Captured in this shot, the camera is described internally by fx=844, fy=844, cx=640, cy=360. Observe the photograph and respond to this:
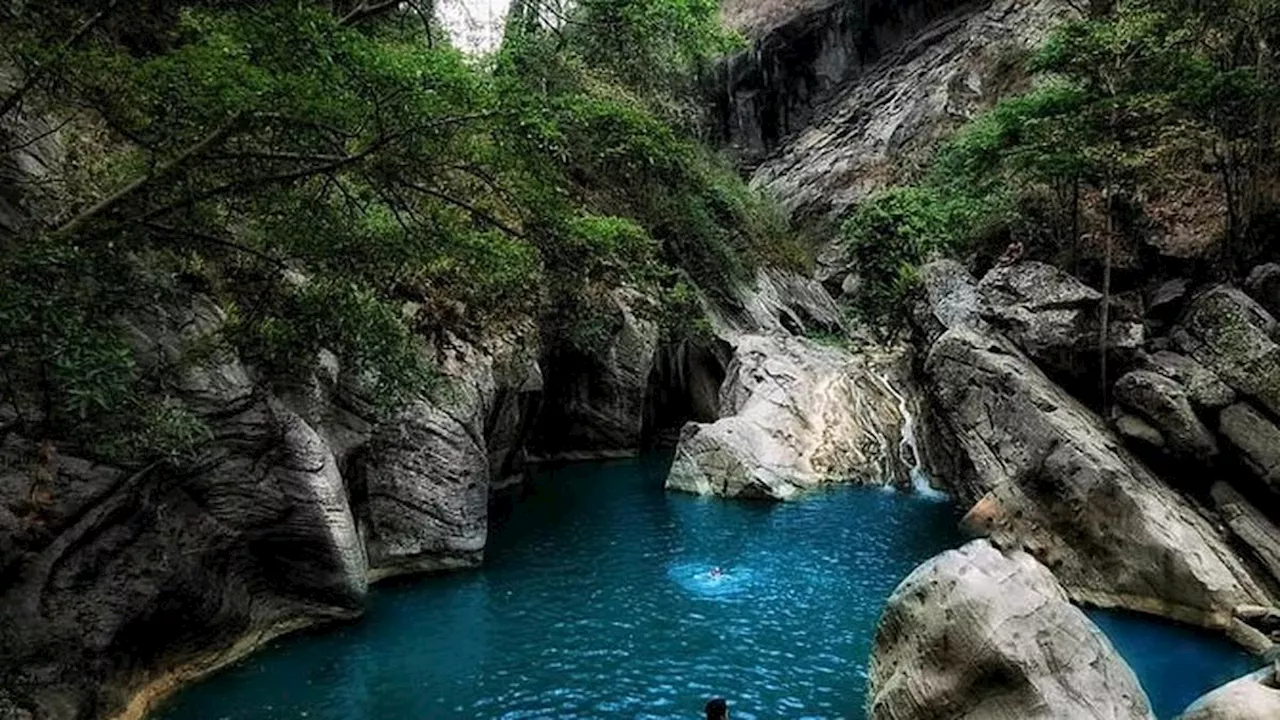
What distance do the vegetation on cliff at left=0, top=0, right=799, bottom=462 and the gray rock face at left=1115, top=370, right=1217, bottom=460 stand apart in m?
11.0

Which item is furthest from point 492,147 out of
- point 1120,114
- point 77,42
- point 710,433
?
point 710,433

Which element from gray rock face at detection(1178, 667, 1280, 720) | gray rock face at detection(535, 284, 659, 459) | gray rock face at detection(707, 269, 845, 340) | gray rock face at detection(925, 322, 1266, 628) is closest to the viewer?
gray rock face at detection(1178, 667, 1280, 720)

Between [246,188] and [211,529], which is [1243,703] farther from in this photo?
[211,529]

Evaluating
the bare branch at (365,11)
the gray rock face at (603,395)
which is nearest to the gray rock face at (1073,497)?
the gray rock face at (603,395)

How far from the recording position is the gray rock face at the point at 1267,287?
17719 mm

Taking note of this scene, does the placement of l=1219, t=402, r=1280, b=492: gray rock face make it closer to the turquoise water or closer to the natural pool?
the turquoise water

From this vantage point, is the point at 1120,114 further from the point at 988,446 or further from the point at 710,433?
the point at 710,433

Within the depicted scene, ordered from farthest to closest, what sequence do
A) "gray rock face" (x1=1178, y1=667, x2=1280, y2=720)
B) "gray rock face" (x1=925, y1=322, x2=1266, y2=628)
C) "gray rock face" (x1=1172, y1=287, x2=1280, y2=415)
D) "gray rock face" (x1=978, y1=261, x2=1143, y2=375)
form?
"gray rock face" (x1=978, y1=261, x2=1143, y2=375) → "gray rock face" (x1=1172, y1=287, x2=1280, y2=415) → "gray rock face" (x1=925, y1=322, x2=1266, y2=628) → "gray rock face" (x1=1178, y1=667, x2=1280, y2=720)

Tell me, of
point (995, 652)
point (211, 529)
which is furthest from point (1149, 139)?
point (211, 529)

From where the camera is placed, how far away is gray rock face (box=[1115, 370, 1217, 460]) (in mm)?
16125

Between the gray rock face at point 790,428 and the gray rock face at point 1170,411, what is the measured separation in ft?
33.4

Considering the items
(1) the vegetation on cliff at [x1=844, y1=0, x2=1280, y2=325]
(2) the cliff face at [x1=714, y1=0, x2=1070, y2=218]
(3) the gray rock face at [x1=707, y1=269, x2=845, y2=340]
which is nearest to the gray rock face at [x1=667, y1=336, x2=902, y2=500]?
(3) the gray rock face at [x1=707, y1=269, x2=845, y2=340]

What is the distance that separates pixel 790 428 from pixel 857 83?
103 feet

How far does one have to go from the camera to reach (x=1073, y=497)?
16.6 m
